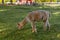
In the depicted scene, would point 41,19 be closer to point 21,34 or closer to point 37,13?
point 37,13

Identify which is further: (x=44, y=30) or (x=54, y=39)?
(x=44, y=30)

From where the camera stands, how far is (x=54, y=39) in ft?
28.5

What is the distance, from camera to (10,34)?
372 inches

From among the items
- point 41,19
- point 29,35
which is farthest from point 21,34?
point 41,19

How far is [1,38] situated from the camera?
9.09 meters

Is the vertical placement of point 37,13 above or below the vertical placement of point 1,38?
above

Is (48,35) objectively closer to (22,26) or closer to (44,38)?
(44,38)

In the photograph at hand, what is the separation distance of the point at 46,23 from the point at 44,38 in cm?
91

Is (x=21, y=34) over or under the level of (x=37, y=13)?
under

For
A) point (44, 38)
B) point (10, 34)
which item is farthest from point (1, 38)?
point (44, 38)

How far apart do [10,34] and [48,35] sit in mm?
1631

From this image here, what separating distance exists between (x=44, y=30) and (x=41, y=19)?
0.64 meters

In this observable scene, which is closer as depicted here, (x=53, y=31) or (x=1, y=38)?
(x=1, y=38)

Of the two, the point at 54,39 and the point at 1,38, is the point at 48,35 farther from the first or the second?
the point at 1,38
